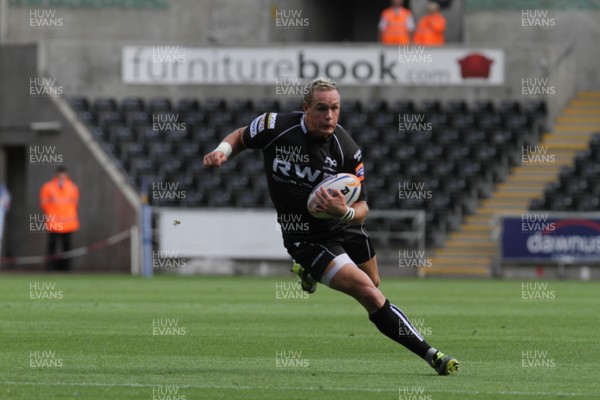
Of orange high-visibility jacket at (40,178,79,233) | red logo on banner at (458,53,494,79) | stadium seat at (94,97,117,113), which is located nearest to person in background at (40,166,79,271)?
orange high-visibility jacket at (40,178,79,233)

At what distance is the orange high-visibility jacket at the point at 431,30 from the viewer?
118 ft

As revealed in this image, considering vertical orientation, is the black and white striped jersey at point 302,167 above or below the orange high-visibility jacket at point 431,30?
below

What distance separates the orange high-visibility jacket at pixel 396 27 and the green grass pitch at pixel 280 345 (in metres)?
13.2

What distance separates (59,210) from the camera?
32250mm

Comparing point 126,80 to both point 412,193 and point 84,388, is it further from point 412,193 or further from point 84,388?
point 84,388

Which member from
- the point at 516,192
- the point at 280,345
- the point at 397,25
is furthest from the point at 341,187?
the point at 397,25

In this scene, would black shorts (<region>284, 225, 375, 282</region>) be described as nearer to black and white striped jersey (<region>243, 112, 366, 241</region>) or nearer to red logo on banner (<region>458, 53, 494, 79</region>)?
black and white striped jersey (<region>243, 112, 366, 241</region>)

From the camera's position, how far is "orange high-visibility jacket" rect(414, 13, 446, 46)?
3588 centimetres

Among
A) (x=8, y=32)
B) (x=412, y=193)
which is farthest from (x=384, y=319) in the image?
(x=8, y=32)

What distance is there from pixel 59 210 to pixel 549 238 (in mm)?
11440

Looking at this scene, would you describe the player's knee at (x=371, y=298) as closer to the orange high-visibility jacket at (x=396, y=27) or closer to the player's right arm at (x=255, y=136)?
the player's right arm at (x=255, y=136)

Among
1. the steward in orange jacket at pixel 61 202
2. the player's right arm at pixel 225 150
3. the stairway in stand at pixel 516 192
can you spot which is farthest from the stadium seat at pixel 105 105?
the player's right arm at pixel 225 150

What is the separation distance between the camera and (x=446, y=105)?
3538 cm

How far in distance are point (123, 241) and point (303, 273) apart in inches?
892
